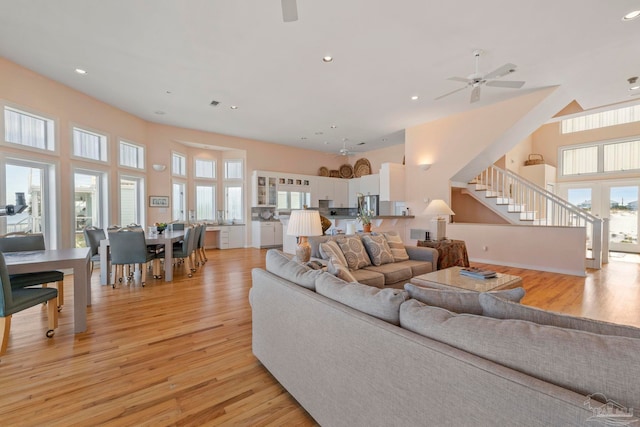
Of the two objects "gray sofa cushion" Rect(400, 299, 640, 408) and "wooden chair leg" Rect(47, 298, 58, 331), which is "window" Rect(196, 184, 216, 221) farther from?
"gray sofa cushion" Rect(400, 299, 640, 408)

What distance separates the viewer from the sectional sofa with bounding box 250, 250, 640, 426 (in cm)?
72

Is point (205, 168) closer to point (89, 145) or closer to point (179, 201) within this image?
point (179, 201)

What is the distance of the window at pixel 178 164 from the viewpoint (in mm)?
7405

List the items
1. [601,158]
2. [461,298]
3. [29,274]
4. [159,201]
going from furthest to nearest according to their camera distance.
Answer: [601,158]
[159,201]
[29,274]
[461,298]

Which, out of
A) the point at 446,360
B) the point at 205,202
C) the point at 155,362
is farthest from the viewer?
the point at 205,202

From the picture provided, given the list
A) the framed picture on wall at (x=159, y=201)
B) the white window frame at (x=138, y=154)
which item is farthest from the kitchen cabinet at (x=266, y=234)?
the white window frame at (x=138, y=154)

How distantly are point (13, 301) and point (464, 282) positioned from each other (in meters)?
4.01

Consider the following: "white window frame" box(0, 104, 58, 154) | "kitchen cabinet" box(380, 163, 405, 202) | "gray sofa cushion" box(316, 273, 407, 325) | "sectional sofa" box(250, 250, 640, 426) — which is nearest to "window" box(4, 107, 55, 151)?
"white window frame" box(0, 104, 58, 154)

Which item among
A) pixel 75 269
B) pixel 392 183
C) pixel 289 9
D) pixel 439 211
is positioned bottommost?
pixel 75 269

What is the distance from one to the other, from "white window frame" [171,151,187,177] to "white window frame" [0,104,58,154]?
261 centimetres

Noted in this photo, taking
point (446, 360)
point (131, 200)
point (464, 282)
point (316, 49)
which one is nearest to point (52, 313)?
point (446, 360)

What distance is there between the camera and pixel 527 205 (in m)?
6.63

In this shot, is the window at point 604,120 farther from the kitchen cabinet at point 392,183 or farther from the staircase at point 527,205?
the kitchen cabinet at point 392,183

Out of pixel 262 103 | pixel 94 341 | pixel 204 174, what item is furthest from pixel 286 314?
pixel 204 174
